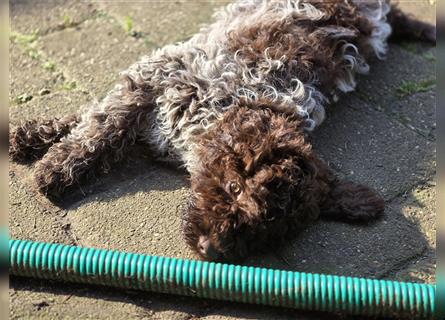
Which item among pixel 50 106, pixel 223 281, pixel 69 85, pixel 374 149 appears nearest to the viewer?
pixel 223 281

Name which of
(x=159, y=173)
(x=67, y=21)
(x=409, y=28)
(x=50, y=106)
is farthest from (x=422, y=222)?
(x=67, y=21)

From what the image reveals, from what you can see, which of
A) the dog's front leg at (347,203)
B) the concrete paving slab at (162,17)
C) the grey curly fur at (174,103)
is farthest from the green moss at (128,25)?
the dog's front leg at (347,203)

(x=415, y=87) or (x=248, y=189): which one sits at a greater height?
(x=248, y=189)

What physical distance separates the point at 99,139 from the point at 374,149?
5.93ft

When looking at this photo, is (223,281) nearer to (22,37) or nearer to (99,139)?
(99,139)

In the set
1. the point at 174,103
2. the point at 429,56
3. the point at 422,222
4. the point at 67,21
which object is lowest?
the point at 429,56

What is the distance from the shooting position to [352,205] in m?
4.33

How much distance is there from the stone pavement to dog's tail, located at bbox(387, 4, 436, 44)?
111 mm

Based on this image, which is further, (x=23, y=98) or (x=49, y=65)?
(x=49, y=65)

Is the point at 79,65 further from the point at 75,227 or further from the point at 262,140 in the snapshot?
the point at 262,140

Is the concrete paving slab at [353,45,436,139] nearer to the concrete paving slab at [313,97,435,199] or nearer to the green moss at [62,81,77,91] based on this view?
the concrete paving slab at [313,97,435,199]

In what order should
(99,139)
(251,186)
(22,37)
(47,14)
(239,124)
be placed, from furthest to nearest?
(47,14) < (22,37) < (99,139) < (239,124) < (251,186)

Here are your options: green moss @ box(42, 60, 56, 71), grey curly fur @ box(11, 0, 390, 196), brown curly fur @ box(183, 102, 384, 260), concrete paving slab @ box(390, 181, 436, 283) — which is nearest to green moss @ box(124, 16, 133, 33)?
green moss @ box(42, 60, 56, 71)

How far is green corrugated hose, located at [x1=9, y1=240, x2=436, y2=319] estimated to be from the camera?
11.9 ft
